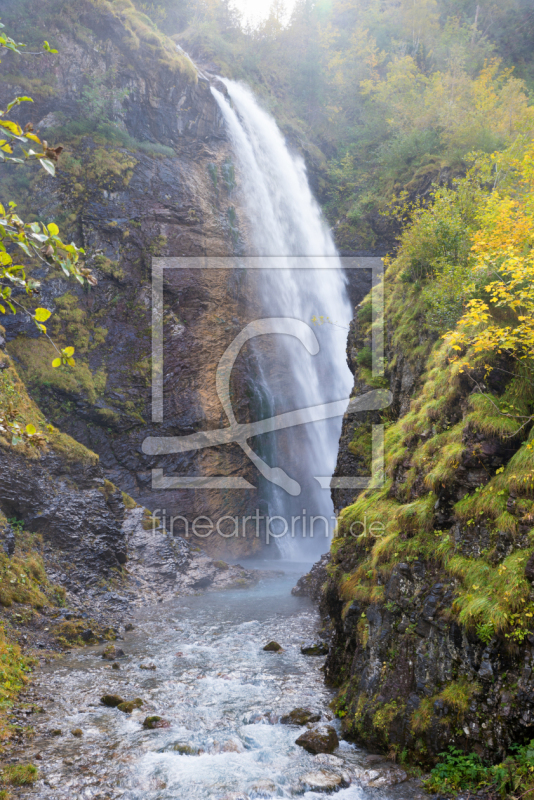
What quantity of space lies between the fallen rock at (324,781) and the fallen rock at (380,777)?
207 millimetres

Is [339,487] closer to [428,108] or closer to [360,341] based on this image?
[360,341]

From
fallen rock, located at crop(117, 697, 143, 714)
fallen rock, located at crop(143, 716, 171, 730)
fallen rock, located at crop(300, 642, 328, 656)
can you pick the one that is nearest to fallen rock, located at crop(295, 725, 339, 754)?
fallen rock, located at crop(143, 716, 171, 730)

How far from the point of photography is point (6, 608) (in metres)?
12.1

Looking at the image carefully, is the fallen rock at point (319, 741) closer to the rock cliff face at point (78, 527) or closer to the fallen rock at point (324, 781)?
the fallen rock at point (324, 781)

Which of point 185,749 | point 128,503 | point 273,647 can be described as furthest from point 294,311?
point 185,749

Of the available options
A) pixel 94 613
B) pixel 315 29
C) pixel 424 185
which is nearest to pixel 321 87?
pixel 315 29

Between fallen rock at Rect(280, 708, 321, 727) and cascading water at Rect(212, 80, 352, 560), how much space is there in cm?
1941

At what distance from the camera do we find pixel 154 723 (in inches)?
342

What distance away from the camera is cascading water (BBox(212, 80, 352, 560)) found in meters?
29.7

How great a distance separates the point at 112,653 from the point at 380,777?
750cm

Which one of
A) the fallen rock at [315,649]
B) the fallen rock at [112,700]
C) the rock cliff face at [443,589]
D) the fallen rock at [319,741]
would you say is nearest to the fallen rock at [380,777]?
the rock cliff face at [443,589]

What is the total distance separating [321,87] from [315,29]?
888 cm

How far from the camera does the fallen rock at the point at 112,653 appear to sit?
39.0ft

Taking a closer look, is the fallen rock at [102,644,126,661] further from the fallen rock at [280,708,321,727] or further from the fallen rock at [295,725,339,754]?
the fallen rock at [295,725,339,754]
